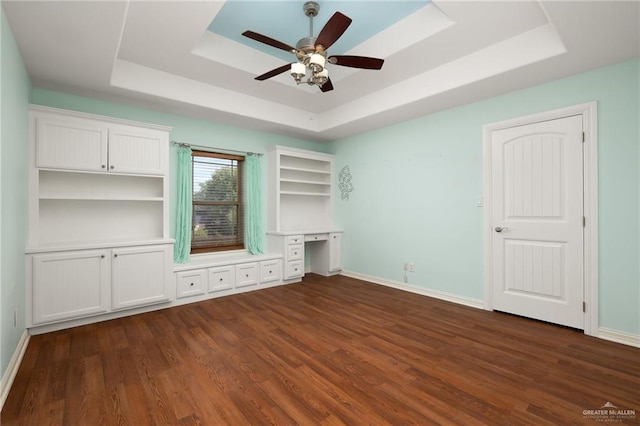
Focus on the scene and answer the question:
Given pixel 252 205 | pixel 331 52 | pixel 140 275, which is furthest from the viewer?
pixel 252 205

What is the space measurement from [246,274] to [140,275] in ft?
4.69

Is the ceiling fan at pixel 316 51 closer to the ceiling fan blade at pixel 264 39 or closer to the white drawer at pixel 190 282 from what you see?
the ceiling fan blade at pixel 264 39

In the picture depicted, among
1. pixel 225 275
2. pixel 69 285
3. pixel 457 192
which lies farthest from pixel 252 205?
pixel 457 192

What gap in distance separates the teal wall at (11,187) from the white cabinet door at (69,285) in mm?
170

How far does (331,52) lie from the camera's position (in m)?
3.70

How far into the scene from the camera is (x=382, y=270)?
5.04 m

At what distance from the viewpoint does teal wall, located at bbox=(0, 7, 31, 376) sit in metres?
2.08

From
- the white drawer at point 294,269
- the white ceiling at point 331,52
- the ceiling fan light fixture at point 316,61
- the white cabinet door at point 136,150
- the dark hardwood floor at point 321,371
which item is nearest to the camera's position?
the dark hardwood floor at point 321,371

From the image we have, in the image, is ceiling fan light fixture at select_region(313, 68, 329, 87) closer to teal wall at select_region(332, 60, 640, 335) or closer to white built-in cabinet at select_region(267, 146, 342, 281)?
teal wall at select_region(332, 60, 640, 335)

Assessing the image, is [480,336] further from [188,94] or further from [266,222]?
[188,94]

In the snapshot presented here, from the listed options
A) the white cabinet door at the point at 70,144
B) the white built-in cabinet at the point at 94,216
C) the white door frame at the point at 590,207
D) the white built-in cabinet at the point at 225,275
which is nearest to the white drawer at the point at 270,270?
the white built-in cabinet at the point at 225,275

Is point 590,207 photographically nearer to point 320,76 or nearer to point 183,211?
point 320,76

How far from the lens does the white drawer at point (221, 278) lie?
4219mm

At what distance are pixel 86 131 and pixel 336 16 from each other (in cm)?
302
